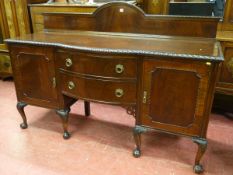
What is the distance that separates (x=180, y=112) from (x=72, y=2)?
1.91 metres

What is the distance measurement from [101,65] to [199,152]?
89 centimetres

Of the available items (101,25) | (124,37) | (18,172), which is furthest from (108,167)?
(101,25)

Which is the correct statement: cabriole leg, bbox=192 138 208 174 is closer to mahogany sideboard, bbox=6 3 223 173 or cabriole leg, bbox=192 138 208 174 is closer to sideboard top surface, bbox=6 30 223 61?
mahogany sideboard, bbox=6 3 223 173

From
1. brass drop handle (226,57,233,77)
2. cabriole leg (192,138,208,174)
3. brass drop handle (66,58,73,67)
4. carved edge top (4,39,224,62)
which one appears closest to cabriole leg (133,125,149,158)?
cabriole leg (192,138,208,174)

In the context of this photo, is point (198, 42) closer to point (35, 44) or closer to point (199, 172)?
point (199, 172)

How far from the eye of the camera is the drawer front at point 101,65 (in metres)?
1.42

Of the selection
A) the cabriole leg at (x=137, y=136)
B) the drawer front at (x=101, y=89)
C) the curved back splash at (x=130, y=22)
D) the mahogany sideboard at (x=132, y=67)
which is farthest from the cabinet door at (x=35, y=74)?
the cabriole leg at (x=137, y=136)

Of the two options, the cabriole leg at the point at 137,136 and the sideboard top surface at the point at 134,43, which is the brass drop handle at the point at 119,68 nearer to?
the sideboard top surface at the point at 134,43

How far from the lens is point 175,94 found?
4.56ft

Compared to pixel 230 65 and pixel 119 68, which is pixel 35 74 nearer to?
pixel 119 68

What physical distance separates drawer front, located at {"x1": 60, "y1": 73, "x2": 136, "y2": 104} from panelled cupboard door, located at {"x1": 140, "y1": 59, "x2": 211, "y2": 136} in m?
0.11

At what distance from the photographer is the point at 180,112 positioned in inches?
56.1

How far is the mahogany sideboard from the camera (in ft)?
4.40

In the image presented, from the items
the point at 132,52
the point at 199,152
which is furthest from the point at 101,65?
the point at 199,152
